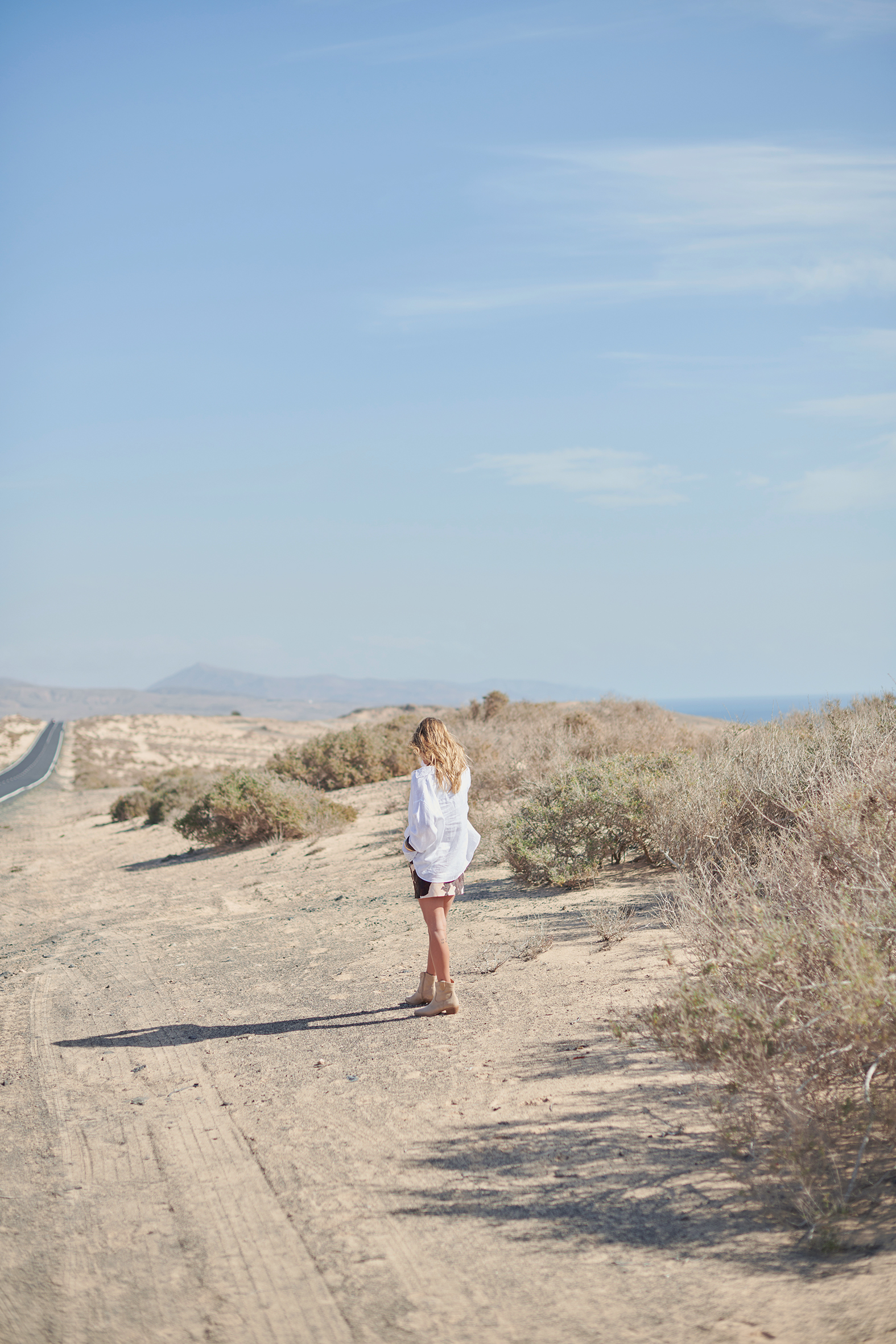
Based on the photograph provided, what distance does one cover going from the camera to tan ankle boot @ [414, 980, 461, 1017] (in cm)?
639

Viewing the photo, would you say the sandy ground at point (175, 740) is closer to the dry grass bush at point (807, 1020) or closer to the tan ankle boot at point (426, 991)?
the tan ankle boot at point (426, 991)

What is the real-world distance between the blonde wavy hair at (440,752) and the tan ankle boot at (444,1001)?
1274 mm

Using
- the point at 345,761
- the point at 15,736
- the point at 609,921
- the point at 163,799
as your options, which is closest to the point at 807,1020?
the point at 609,921

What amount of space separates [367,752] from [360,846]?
7273 mm

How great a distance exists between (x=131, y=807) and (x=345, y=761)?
607 centimetres

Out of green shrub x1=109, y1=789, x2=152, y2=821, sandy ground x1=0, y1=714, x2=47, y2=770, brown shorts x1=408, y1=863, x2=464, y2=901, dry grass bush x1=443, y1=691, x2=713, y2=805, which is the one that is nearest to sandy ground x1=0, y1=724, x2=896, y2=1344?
brown shorts x1=408, y1=863, x2=464, y2=901

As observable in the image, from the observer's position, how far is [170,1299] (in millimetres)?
3539

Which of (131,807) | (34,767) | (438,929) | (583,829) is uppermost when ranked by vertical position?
(583,829)

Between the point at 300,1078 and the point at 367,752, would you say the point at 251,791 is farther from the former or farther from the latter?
the point at 300,1078

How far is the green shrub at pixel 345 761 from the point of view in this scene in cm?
2050

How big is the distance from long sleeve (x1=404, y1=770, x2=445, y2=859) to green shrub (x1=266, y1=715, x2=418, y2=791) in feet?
45.1

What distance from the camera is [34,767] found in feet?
179

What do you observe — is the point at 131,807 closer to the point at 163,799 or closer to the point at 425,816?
the point at 163,799

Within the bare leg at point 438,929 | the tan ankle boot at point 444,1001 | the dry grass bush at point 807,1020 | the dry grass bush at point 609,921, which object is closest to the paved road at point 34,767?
the dry grass bush at point 609,921
